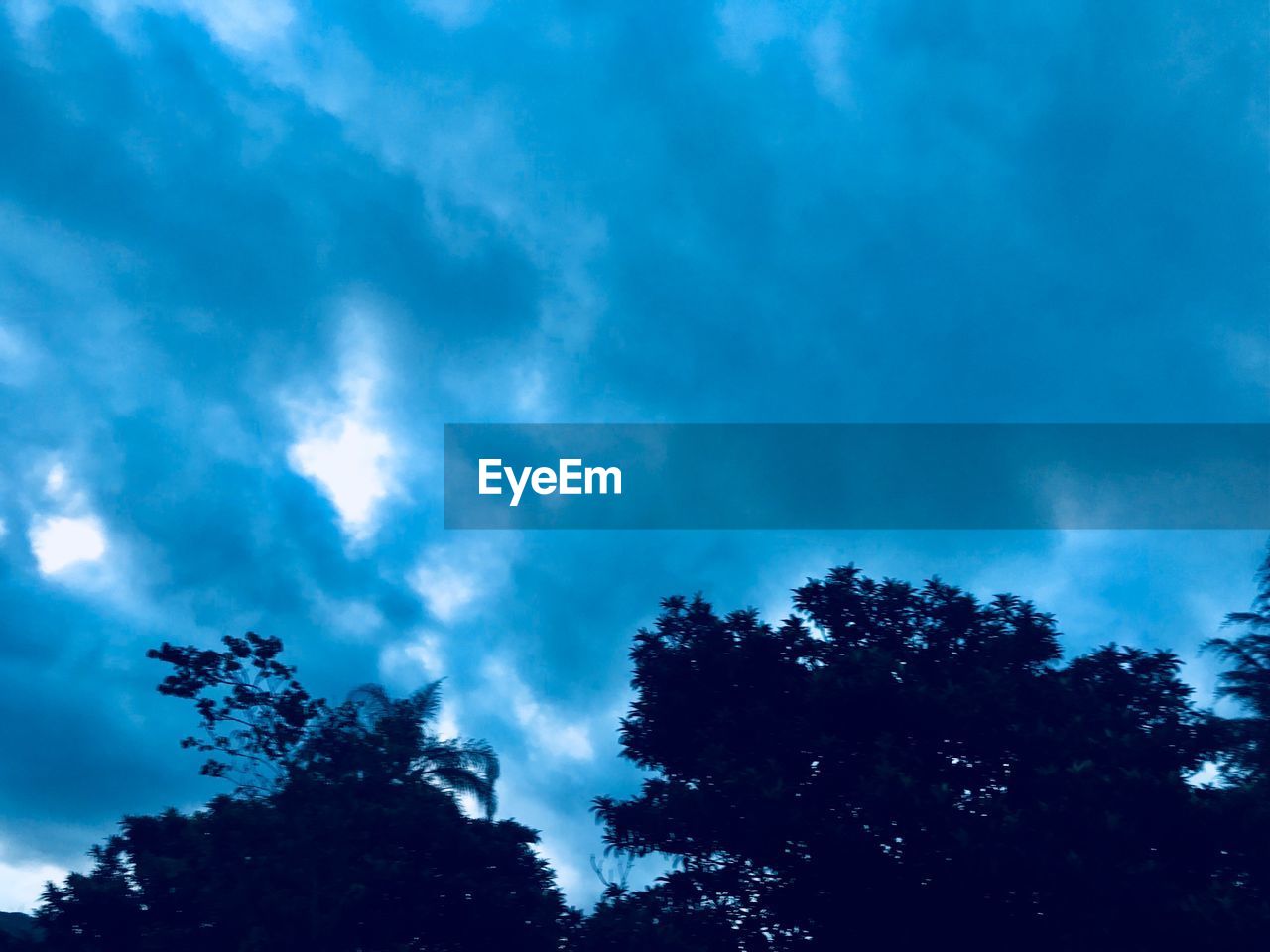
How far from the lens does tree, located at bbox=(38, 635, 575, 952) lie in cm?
1343

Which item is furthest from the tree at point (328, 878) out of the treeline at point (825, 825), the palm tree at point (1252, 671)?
the palm tree at point (1252, 671)

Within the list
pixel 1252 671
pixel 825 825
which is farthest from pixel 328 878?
pixel 1252 671

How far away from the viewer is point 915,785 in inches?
446

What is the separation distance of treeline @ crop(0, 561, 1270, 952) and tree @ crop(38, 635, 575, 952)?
0.05 metres

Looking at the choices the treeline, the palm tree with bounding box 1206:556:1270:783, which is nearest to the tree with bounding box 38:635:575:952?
the treeline

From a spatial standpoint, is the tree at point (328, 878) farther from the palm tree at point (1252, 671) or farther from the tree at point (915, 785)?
the palm tree at point (1252, 671)

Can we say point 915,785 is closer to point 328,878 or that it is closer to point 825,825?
point 825,825

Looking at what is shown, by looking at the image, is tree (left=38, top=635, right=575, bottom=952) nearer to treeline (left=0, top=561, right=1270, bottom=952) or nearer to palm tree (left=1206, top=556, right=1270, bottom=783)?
treeline (left=0, top=561, right=1270, bottom=952)

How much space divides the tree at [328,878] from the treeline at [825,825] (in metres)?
0.05

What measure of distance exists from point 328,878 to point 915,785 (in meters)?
9.44

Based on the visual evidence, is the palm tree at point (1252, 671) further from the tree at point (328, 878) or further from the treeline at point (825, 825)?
the tree at point (328, 878)

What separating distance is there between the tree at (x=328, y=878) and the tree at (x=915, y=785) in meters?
2.41

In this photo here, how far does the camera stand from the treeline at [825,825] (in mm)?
11039

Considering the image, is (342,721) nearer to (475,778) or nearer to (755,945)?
(475,778)
